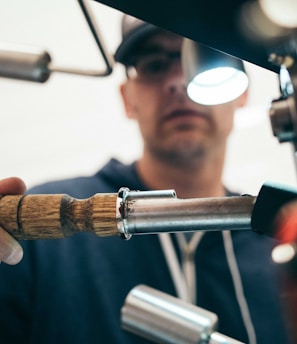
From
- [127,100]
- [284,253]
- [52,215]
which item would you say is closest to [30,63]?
[52,215]

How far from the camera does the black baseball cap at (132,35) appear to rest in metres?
0.53

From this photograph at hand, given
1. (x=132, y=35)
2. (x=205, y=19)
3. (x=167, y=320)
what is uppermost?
(x=132, y=35)

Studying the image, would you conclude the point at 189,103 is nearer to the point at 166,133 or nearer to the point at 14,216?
the point at 166,133

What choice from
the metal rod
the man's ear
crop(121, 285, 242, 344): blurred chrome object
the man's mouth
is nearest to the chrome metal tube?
the metal rod

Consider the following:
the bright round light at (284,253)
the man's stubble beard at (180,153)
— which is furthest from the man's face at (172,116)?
the bright round light at (284,253)

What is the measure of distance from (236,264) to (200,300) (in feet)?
0.33

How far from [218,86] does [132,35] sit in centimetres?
24

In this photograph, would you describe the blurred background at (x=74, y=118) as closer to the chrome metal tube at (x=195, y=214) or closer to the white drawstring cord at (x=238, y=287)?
the white drawstring cord at (x=238, y=287)

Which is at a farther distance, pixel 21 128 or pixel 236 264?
pixel 21 128

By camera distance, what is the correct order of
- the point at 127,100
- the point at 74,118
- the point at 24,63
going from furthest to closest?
the point at 74,118 → the point at 127,100 → the point at 24,63

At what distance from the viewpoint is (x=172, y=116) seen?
0.79m

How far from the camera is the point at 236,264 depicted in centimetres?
78

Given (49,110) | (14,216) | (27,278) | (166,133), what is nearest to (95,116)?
(49,110)

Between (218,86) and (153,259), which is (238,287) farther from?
(218,86)
